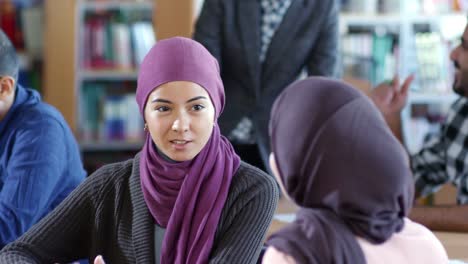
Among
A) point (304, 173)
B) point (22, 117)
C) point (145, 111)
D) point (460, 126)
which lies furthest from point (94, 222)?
point (460, 126)

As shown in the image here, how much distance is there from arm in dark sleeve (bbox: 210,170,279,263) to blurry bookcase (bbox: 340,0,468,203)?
3289mm

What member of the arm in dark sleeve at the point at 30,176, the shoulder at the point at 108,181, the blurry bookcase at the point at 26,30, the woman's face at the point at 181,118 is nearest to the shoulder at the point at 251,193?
the woman's face at the point at 181,118

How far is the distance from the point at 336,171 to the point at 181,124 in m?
0.50

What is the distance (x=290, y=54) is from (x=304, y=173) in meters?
1.94

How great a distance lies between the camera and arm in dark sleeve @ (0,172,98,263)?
1840 mm

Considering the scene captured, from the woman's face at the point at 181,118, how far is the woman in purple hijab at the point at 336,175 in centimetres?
40

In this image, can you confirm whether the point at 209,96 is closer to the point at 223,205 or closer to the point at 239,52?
the point at 223,205

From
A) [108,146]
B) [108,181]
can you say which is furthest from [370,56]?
[108,181]

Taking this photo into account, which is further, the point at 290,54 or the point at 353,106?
the point at 290,54

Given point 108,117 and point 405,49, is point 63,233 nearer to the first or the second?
point 108,117

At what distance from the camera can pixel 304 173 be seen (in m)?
1.33

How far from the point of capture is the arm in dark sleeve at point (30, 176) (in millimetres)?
2094

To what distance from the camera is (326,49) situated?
329 centimetres

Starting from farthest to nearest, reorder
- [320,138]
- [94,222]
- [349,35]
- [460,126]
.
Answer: [349,35] < [460,126] < [94,222] < [320,138]
